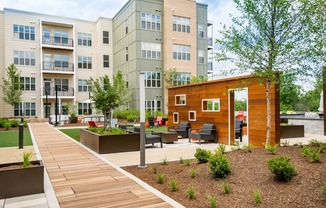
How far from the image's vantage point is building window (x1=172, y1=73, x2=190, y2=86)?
3131 cm

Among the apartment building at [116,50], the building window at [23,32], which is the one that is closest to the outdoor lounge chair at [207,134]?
the apartment building at [116,50]

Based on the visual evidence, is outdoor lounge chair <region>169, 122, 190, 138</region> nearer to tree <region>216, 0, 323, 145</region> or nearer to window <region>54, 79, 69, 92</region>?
tree <region>216, 0, 323, 145</region>

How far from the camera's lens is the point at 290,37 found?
747 centimetres

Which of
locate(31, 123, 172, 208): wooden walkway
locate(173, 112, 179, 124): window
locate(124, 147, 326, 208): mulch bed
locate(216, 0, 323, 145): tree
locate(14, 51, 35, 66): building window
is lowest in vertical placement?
locate(31, 123, 172, 208): wooden walkway

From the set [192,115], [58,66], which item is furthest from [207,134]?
[58,66]

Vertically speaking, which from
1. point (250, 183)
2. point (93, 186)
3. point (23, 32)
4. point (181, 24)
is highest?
point (181, 24)

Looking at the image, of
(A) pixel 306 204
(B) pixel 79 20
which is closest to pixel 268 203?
(A) pixel 306 204

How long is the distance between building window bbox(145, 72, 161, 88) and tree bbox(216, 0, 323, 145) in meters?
22.9

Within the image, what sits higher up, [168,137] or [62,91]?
[62,91]

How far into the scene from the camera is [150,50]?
31188 mm

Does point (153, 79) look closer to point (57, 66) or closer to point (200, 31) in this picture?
point (200, 31)

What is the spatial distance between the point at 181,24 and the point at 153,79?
7779 mm

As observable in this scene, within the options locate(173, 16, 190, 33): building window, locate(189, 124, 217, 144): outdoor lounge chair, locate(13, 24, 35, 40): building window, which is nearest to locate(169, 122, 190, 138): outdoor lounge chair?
locate(189, 124, 217, 144): outdoor lounge chair

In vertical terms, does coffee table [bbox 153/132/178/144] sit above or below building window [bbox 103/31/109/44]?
below
